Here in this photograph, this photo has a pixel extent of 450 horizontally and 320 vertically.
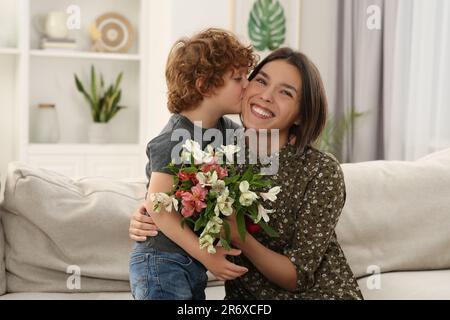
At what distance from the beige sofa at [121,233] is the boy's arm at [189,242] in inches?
21.6

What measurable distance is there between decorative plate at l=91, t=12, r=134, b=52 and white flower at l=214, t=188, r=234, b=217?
385 cm

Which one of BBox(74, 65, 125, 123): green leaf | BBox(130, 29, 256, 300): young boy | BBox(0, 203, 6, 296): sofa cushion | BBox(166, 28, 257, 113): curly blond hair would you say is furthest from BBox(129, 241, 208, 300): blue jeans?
BBox(74, 65, 125, 123): green leaf

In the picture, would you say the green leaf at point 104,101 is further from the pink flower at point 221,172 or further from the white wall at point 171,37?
the pink flower at point 221,172

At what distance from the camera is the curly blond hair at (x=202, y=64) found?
1.93m

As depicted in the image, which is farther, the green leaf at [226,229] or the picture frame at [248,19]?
the picture frame at [248,19]

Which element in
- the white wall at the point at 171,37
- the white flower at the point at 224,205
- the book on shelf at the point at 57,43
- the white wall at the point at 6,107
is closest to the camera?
the white flower at the point at 224,205

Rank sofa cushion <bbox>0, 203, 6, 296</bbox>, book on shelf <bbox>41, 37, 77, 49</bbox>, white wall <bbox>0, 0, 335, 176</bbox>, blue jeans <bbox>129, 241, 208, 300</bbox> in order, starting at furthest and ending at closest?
book on shelf <bbox>41, 37, 77, 49</bbox>, white wall <bbox>0, 0, 335, 176</bbox>, sofa cushion <bbox>0, 203, 6, 296</bbox>, blue jeans <bbox>129, 241, 208, 300</bbox>

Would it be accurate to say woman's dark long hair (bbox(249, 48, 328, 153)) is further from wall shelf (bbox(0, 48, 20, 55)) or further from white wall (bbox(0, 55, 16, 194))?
white wall (bbox(0, 55, 16, 194))

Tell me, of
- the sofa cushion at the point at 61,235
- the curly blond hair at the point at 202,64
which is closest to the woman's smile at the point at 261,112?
the curly blond hair at the point at 202,64

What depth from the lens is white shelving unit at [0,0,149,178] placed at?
4988 millimetres

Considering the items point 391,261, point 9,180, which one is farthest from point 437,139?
point 9,180

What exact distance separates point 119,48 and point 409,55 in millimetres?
2089

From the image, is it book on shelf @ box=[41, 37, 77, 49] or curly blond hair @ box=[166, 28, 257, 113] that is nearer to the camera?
curly blond hair @ box=[166, 28, 257, 113]

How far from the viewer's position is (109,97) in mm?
5273
